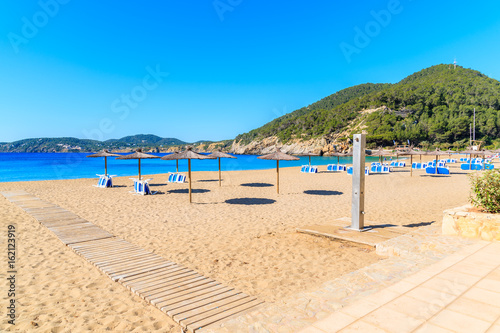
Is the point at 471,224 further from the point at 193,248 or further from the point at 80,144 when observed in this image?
the point at 80,144

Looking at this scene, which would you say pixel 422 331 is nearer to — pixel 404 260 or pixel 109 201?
pixel 404 260

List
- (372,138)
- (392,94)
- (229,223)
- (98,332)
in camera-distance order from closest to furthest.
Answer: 1. (98,332)
2. (229,223)
3. (372,138)
4. (392,94)

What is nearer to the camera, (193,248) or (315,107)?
(193,248)

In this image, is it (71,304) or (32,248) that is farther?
(32,248)

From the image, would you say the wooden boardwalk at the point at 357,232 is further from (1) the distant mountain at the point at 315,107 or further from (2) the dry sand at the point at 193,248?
(1) the distant mountain at the point at 315,107

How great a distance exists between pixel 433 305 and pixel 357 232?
320 cm

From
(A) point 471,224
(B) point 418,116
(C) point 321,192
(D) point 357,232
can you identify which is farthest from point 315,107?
(A) point 471,224

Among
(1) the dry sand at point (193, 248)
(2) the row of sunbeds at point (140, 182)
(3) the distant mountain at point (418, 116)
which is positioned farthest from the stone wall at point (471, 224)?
(3) the distant mountain at point (418, 116)

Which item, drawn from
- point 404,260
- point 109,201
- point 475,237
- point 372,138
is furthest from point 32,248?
point 372,138

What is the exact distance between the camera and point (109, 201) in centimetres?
1023

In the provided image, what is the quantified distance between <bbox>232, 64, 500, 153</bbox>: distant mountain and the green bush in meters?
55.8

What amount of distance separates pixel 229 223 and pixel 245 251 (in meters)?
2.15

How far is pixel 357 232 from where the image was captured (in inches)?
220

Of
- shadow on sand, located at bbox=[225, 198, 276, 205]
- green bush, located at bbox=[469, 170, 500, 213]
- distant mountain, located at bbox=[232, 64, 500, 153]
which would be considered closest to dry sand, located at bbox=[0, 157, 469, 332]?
shadow on sand, located at bbox=[225, 198, 276, 205]
